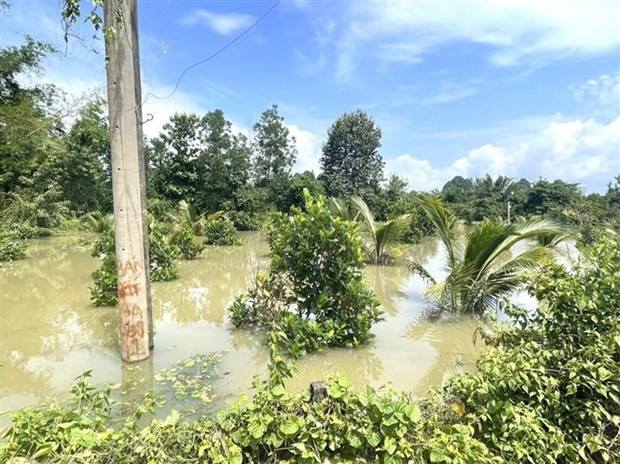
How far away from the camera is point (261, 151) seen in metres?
27.4

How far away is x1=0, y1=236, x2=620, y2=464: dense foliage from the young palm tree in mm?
7042

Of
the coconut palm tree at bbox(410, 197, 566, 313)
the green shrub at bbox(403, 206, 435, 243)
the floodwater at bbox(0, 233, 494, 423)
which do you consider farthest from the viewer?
the green shrub at bbox(403, 206, 435, 243)

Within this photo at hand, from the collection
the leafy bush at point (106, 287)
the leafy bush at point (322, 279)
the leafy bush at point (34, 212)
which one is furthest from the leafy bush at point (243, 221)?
the leafy bush at point (322, 279)

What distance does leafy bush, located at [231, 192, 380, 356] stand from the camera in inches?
184

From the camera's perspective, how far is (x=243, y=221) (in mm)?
22203

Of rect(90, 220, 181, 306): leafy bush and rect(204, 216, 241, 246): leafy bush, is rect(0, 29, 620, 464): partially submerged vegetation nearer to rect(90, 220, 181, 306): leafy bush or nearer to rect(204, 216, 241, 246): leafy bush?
rect(90, 220, 181, 306): leafy bush

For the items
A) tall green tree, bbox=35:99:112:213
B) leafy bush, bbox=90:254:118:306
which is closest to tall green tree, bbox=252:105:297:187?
tall green tree, bbox=35:99:112:213

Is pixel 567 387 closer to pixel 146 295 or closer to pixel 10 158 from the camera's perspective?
pixel 146 295

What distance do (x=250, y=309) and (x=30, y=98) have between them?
55.8 ft

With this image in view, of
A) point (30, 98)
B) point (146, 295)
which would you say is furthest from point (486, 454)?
point (30, 98)

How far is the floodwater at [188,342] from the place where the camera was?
12.8 ft

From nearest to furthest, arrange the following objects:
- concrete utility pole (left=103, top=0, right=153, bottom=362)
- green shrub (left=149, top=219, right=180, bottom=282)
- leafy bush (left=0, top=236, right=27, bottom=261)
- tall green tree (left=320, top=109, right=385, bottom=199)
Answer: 1. concrete utility pole (left=103, top=0, right=153, bottom=362)
2. green shrub (left=149, top=219, right=180, bottom=282)
3. leafy bush (left=0, top=236, right=27, bottom=261)
4. tall green tree (left=320, top=109, right=385, bottom=199)

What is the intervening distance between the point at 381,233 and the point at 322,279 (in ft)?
17.9

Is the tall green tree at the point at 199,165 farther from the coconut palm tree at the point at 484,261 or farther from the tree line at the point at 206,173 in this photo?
the coconut palm tree at the point at 484,261
